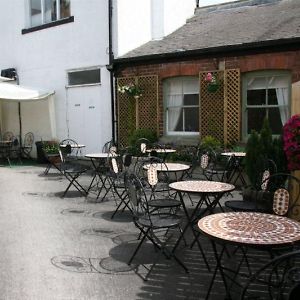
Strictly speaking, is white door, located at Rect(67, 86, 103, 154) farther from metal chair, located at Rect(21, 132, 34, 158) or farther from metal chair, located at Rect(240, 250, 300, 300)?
metal chair, located at Rect(240, 250, 300, 300)

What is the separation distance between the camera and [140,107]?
35.4 ft

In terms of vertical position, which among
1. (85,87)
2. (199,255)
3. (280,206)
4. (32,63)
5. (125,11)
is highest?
(125,11)

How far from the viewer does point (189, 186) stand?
4699mm

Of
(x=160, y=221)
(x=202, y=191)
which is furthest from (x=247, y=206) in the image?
(x=160, y=221)

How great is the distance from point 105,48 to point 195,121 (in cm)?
327

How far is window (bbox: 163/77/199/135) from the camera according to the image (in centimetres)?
1020

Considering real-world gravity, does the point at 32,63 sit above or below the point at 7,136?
above

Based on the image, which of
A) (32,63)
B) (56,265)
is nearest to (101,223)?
(56,265)

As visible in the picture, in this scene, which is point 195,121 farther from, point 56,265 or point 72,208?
point 56,265

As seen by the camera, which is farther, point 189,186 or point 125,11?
point 125,11

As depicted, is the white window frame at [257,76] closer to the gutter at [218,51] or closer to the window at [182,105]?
the gutter at [218,51]

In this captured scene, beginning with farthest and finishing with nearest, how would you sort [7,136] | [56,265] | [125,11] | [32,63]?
[7,136] → [32,63] → [125,11] → [56,265]

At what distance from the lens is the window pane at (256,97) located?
362 inches

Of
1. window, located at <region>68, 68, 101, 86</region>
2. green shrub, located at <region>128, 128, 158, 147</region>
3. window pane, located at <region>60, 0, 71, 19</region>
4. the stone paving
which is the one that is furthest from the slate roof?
the stone paving
